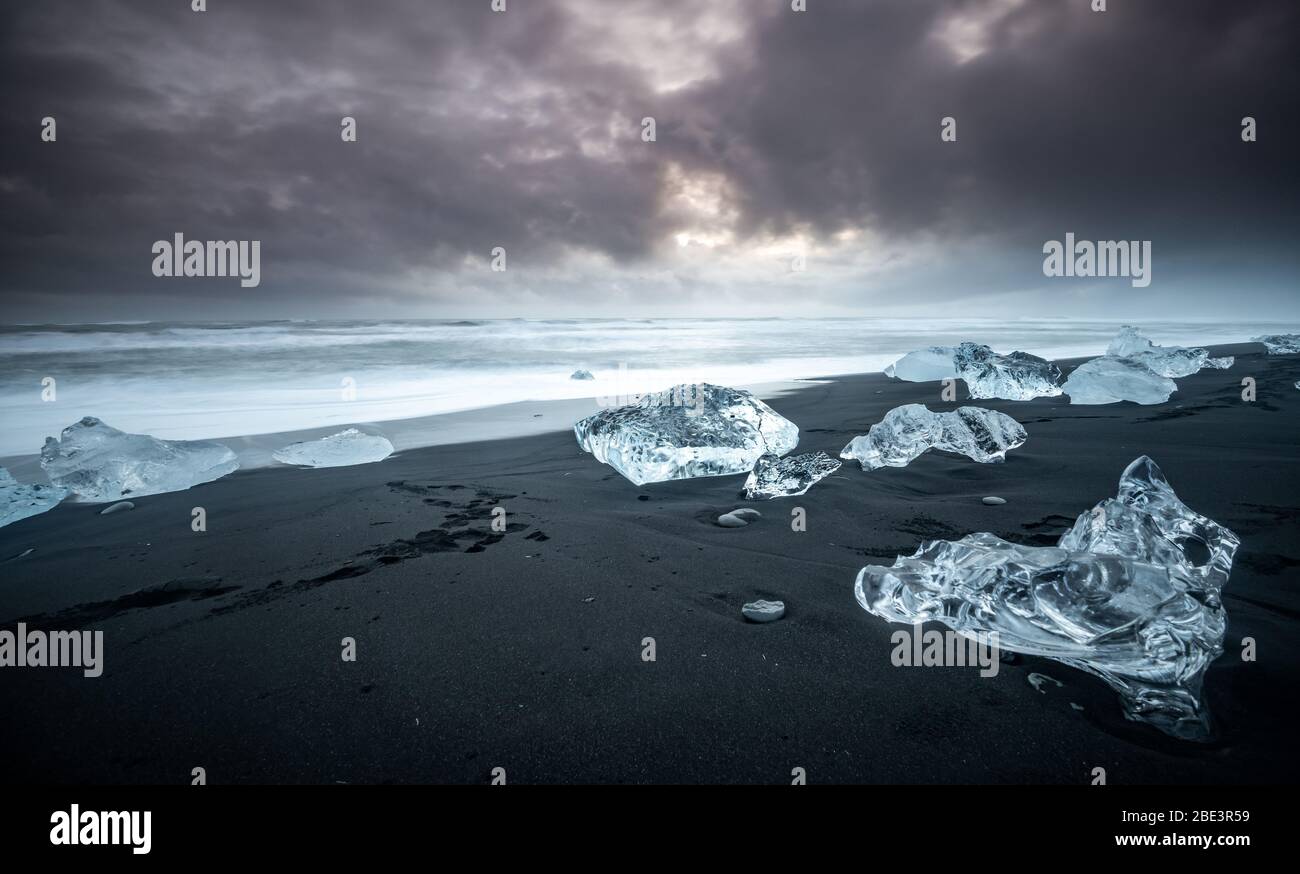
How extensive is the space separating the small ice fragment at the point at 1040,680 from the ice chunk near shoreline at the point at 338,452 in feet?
15.1

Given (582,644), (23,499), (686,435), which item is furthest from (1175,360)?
(23,499)

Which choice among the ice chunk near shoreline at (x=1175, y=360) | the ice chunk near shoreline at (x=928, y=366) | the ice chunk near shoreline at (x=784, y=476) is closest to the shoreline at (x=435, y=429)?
the ice chunk near shoreline at (x=928, y=366)

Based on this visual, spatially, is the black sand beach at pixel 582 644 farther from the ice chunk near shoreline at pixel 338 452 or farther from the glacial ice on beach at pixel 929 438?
the ice chunk near shoreline at pixel 338 452

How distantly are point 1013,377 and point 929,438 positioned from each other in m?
3.61

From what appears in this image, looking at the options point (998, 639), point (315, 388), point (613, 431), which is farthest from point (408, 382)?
point (998, 639)

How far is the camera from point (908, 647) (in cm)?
173

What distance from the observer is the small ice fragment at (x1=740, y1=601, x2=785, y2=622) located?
1930mm

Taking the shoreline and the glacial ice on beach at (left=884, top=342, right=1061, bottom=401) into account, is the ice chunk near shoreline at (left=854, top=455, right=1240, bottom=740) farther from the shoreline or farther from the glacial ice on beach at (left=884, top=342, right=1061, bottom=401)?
the glacial ice on beach at (left=884, top=342, right=1061, bottom=401)

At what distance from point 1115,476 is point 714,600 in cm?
285

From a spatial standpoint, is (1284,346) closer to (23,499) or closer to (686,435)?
(686,435)

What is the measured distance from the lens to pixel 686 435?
3820mm

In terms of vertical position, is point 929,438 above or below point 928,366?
below
